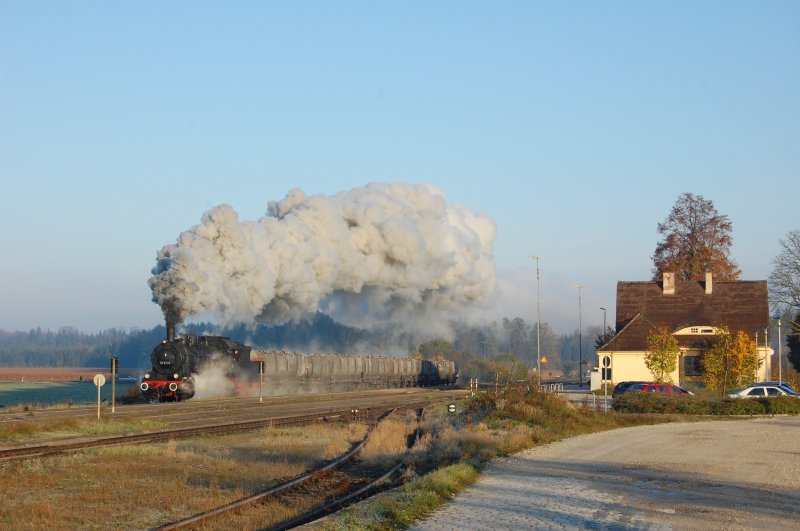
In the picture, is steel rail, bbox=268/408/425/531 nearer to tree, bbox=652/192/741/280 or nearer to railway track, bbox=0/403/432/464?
railway track, bbox=0/403/432/464

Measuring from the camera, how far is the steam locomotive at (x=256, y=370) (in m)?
41.7

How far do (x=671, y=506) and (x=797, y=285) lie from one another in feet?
205

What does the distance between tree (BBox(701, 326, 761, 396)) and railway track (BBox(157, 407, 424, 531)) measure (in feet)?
122

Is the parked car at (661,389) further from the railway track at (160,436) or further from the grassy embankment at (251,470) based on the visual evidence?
the railway track at (160,436)

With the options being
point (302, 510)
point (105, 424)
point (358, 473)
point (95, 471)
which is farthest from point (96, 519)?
point (105, 424)

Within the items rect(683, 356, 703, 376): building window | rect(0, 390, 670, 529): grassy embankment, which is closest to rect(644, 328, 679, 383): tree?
rect(683, 356, 703, 376): building window

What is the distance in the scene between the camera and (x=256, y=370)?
49.7 m

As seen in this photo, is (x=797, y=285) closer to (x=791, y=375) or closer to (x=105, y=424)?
(x=791, y=375)

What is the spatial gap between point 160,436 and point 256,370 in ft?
83.4

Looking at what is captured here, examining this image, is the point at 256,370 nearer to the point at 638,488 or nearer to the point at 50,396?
the point at 50,396

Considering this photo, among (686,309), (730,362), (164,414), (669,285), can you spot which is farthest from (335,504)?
(669,285)

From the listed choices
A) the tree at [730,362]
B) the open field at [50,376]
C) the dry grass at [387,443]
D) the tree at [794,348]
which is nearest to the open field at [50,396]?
the open field at [50,376]

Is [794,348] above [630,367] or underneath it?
above

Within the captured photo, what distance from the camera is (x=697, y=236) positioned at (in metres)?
73.6
